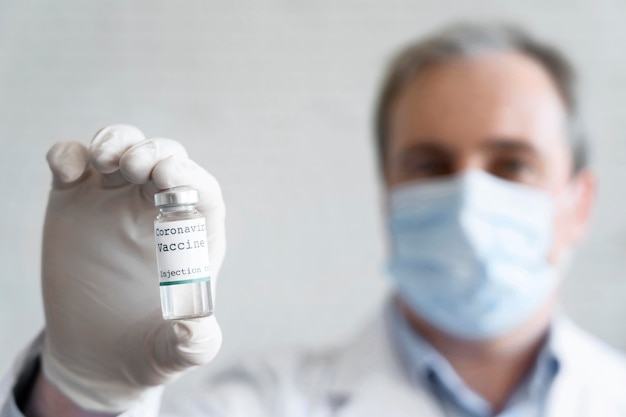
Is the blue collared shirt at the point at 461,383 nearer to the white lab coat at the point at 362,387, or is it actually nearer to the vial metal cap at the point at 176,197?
the white lab coat at the point at 362,387

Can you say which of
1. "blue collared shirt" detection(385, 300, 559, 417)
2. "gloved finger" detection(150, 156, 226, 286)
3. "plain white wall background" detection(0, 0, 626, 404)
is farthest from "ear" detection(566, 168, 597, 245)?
"gloved finger" detection(150, 156, 226, 286)

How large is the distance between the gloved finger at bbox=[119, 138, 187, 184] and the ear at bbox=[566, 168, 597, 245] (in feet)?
3.15

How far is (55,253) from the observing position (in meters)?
0.83

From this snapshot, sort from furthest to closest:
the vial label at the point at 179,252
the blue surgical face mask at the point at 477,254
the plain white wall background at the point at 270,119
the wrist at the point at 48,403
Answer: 1. the plain white wall background at the point at 270,119
2. the blue surgical face mask at the point at 477,254
3. the wrist at the point at 48,403
4. the vial label at the point at 179,252

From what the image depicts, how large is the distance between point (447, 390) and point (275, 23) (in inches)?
39.0

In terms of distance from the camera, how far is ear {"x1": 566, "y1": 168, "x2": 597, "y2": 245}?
4.80 ft

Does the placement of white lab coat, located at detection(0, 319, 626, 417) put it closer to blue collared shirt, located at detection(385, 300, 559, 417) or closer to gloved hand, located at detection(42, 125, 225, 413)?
blue collared shirt, located at detection(385, 300, 559, 417)

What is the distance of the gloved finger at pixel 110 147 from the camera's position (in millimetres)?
769

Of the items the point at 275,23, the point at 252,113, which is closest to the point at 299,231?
the point at 252,113

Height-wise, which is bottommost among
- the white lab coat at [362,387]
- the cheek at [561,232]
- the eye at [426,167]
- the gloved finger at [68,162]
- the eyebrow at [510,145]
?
the white lab coat at [362,387]

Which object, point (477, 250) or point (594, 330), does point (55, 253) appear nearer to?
point (477, 250)

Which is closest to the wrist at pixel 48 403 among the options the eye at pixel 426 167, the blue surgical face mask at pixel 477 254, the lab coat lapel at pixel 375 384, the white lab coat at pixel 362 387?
the white lab coat at pixel 362 387

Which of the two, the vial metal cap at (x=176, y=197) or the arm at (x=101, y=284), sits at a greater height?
the vial metal cap at (x=176, y=197)

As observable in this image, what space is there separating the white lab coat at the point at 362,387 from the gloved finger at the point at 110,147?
0.66m
